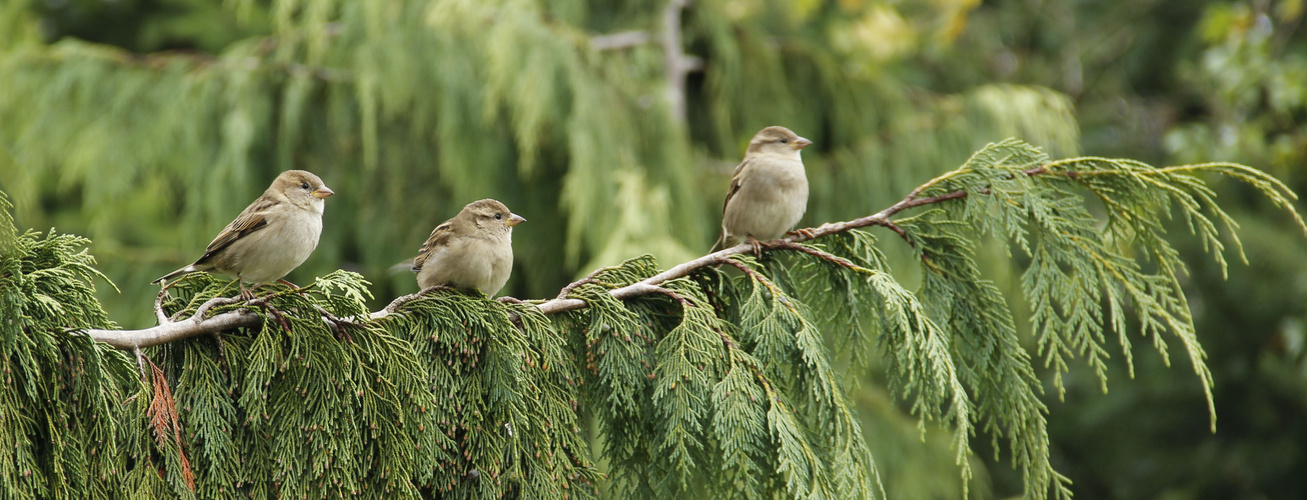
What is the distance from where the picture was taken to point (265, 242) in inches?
135

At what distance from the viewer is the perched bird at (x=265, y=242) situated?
3.42 meters

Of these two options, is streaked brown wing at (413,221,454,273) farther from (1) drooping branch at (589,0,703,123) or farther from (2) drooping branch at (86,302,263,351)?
(1) drooping branch at (589,0,703,123)

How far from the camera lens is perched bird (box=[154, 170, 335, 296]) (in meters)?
3.42

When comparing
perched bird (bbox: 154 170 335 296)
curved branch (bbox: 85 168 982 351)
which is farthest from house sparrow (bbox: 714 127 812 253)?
perched bird (bbox: 154 170 335 296)

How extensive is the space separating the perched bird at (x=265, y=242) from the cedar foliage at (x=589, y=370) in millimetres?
907

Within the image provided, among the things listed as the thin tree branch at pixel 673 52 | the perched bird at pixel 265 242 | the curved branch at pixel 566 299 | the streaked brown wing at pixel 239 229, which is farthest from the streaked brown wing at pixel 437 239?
the thin tree branch at pixel 673 52

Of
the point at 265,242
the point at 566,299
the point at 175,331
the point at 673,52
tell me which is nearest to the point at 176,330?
the point at 175,331

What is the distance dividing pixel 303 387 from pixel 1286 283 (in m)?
9.60

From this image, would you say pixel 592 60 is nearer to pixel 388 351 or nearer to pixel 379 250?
pixel 379 250

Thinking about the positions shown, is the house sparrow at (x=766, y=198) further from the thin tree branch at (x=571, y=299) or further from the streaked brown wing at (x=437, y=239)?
the streaked brown wing at (x=437, y=239)

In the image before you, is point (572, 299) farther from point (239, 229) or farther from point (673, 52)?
point (673, 52)

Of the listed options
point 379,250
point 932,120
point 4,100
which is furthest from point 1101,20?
point 4,100

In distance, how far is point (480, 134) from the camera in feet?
18.0

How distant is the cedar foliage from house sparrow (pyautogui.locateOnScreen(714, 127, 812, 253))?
120 cm
